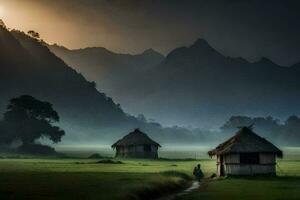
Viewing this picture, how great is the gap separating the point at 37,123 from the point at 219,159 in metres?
74.7

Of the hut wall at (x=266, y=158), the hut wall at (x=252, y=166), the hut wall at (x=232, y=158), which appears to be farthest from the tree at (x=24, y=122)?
the hut wall at (x=266, y=158)

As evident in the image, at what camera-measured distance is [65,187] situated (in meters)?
39.1

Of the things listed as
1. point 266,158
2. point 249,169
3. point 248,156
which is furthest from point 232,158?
point 266,158

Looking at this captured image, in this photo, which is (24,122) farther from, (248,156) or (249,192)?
(249,192)

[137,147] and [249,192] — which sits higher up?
[137,147]

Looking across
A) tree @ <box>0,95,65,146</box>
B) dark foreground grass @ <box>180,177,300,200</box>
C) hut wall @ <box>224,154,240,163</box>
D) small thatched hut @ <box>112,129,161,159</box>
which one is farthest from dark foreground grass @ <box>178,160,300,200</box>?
tree @ <box>0,95,65,146</box>

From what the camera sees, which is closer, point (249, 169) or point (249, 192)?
point (249, 192)

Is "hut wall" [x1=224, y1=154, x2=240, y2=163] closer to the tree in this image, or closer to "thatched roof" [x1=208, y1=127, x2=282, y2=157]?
"thatched roof" [x1=208, y1=127, x2=282, y2=157]

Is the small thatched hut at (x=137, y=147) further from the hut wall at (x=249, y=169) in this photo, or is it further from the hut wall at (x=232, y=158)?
the hut wall at (x=249, y=169)

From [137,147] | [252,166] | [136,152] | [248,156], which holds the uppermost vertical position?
[137,147]

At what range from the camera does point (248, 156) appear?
63750mm

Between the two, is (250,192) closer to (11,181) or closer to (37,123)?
(11,181)

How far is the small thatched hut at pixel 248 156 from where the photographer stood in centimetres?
6250

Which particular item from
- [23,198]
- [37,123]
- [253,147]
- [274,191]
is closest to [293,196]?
[274,191]
